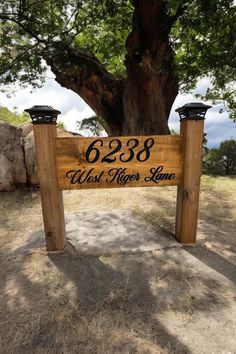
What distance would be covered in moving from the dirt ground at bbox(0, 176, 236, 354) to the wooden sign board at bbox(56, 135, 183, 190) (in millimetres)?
765

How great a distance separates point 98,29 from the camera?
9.09 metres

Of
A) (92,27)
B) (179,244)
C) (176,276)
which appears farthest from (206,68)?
(176,276)

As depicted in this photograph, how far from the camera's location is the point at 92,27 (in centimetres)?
873

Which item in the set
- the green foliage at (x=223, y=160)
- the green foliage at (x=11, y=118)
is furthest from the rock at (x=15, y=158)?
the green foliage at (x=223, y=160)

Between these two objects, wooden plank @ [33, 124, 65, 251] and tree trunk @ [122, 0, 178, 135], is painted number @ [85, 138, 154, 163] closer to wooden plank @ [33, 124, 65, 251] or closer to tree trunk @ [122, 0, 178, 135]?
wooden plank @ [33, 124, 65, 251]

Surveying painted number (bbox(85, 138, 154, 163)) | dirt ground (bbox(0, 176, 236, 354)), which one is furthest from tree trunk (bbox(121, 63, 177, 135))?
painted number (bbox(85, 138, 154, 163))

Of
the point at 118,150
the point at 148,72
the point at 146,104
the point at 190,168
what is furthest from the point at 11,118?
the point at 190,168

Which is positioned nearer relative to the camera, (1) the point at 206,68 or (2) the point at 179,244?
(2) the point at 179,244

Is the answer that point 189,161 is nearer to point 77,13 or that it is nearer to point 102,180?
point 102,180

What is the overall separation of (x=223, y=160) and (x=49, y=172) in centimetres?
1274

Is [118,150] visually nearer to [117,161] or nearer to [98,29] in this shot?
[117,161]

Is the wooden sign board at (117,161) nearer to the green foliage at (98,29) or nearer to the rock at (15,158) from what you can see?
the rock at (15,158)

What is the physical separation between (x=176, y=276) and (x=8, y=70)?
26.6 feet

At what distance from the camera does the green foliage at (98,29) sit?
634cm
